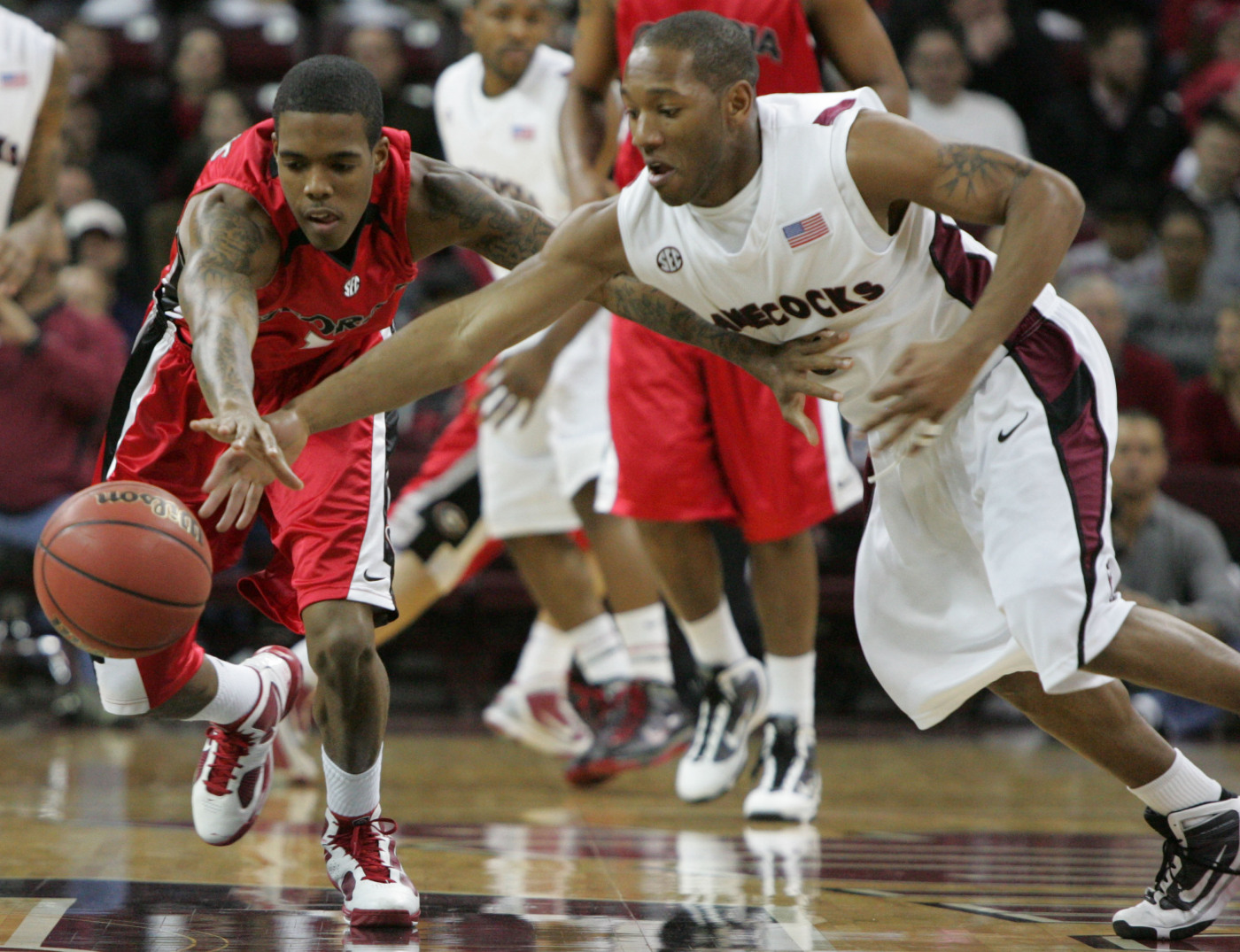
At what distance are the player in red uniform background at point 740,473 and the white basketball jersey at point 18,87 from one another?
1.67 metres

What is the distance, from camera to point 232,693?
3396 millimetres

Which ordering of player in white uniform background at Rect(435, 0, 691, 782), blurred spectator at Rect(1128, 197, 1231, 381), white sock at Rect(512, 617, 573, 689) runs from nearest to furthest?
player in white uniform background at Rect(435, 0, 691, 782) < white sock at Rect(512, 617, 573, 689) < blurred spectator at Rect(1128, 197, 1231, 381)

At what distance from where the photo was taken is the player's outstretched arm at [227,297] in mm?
2535

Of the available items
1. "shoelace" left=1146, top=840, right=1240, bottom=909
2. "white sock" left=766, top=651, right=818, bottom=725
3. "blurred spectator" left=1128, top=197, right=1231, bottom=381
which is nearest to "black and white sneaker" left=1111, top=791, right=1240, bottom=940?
"shoelace" left=1146, top=840, right=1240, bottom=909

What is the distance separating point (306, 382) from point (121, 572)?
70 centimetres

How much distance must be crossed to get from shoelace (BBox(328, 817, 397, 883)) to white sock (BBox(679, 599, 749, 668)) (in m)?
1.68

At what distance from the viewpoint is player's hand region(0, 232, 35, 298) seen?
4.54m

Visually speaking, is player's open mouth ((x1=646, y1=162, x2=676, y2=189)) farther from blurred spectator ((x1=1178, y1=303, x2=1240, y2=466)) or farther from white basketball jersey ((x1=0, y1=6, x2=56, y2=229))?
blurred spectator ((x1=1178, y1=303, x2=1240, y2=466))

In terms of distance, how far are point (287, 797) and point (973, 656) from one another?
2392 millimetres

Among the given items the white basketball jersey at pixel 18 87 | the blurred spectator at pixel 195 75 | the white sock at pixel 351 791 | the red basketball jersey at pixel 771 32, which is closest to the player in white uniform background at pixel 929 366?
the white sock at pixel 351 791

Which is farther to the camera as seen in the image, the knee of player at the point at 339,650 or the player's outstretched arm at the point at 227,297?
the knee of player at the point at 339,650

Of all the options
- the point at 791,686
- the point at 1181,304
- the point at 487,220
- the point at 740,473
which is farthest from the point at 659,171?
the point at 1181,304

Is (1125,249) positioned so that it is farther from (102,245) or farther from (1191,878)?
(1191,878)

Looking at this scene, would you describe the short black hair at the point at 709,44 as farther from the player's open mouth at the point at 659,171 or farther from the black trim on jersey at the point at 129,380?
the black trim on jersey at the point at 129,380
